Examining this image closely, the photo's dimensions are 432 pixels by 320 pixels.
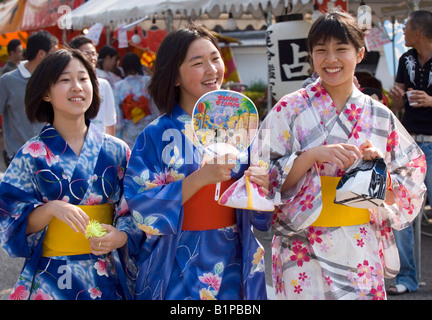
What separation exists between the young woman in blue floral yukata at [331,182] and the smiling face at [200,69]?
312 mm

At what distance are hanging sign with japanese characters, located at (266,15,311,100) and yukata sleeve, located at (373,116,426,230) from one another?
3378 mm

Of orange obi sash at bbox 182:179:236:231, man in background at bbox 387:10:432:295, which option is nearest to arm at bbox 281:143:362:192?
Answer: orange obi sash at bbox 182:179:236:231

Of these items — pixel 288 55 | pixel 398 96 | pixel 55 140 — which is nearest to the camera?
pixel 55 140

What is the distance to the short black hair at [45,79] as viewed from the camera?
2.47 metres

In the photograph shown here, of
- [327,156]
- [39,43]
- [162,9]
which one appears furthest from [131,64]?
[327,156]

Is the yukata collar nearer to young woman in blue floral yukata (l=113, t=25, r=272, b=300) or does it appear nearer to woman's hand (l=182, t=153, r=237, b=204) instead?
young woman in blue floral yukata (l=113, t=25, r=272, b=300)

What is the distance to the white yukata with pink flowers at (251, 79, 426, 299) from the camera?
2.32 metres

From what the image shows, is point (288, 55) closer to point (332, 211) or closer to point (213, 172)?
point (332, 211)

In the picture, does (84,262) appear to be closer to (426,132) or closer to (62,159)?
(62,159)

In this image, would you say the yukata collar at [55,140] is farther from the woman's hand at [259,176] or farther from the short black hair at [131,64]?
the short black hair at [131,64]

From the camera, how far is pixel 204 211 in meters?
2.28

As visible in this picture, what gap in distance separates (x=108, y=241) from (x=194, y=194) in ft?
1.30

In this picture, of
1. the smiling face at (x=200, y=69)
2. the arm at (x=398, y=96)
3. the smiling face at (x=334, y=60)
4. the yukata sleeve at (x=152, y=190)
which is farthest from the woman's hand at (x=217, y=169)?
the arm at (x=398, y=96)

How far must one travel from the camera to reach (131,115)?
6930 millimetres
